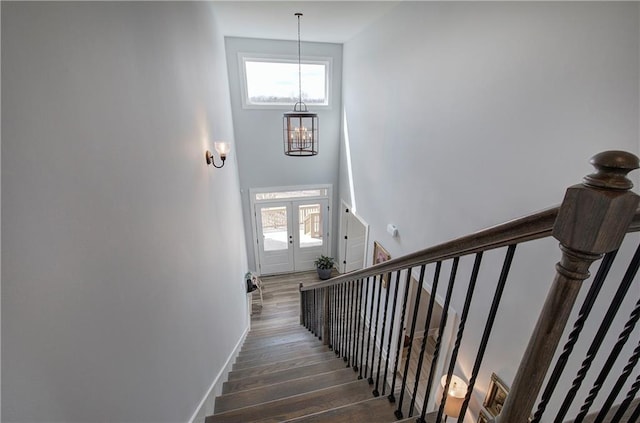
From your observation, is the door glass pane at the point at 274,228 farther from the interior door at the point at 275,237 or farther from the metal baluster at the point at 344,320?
the metal baluster at the point at 344,320

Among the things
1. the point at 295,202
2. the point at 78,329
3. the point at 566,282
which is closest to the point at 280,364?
the point at 78,329

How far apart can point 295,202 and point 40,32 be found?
583 centimetres

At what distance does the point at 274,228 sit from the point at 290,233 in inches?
15.4

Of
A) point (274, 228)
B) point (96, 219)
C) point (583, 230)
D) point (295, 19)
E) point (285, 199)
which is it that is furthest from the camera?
point (274, 228)

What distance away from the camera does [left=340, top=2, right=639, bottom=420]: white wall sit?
1.62 m

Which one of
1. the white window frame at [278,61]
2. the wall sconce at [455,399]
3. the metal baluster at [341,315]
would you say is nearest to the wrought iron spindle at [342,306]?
the metal baluster at [341,315]

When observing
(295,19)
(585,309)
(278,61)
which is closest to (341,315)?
(585,309)

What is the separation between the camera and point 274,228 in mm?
6867

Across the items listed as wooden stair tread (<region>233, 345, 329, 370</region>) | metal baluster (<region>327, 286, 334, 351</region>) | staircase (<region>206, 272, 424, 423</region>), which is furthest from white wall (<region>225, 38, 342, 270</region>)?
metal baluster (<region>327, 286, 334, 351</region>)

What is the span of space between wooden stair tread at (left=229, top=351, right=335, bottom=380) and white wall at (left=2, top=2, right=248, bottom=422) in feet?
2.34

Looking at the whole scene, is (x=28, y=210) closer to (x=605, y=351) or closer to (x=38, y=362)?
(x=38, y=362)

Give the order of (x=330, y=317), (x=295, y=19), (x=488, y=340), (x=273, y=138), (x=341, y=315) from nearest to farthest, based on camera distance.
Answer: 1. (x=488, y=340)
2. (x=341, y=315)
3. (x=330, y=317)
4. (x=295, y=19)
5. (x=273, y=138)

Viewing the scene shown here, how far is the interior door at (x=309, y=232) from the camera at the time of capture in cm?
680

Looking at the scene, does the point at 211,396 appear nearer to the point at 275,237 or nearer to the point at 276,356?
the point at 276,356
